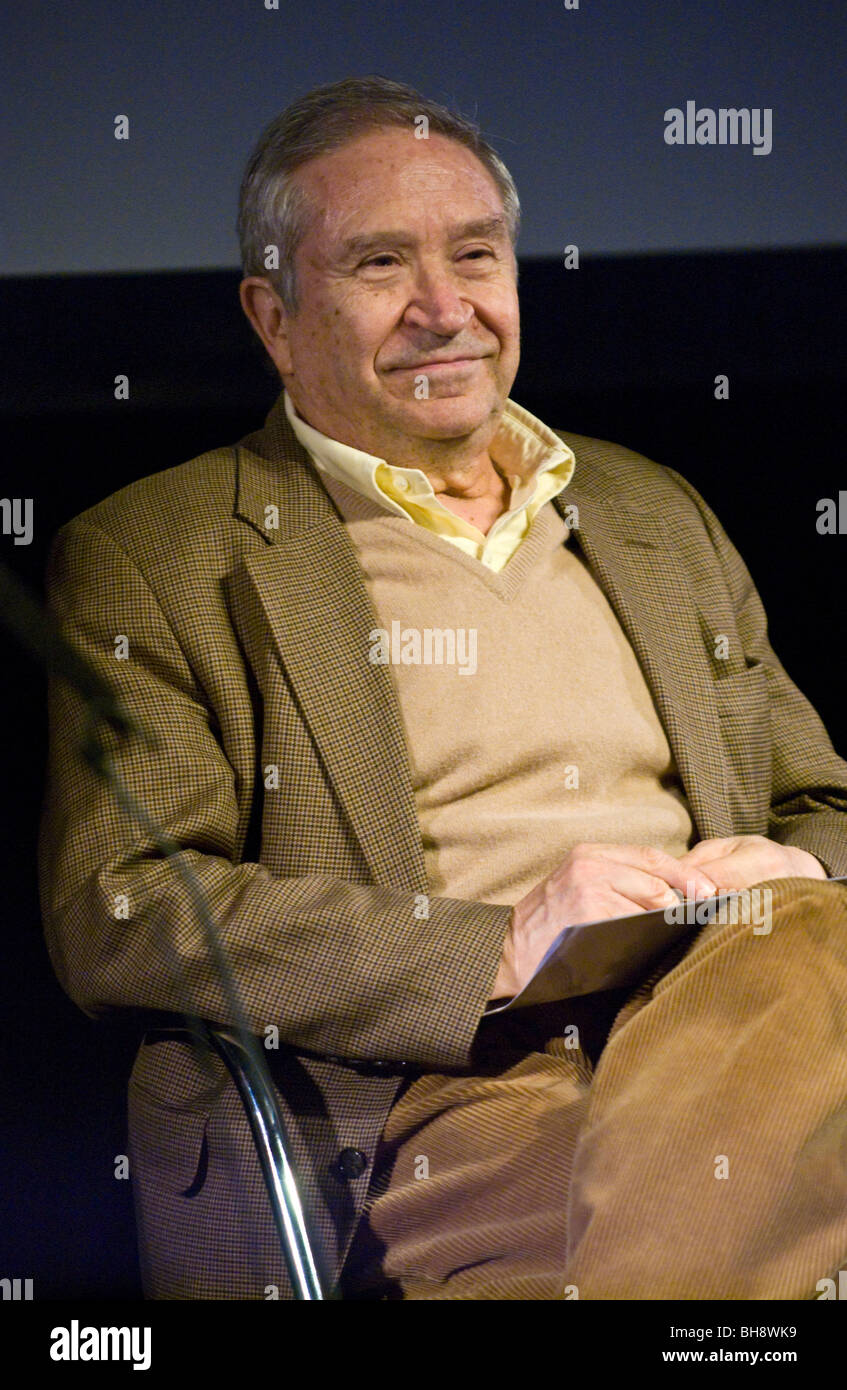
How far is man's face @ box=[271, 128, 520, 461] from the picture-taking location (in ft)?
6.47

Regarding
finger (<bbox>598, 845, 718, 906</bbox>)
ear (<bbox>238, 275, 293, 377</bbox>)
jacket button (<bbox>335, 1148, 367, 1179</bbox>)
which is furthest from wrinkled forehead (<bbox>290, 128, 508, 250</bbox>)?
jacket button (<bbox>335, 1148, 367, 1179</bbox>)

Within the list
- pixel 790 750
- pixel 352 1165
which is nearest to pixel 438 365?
pixel 790 750

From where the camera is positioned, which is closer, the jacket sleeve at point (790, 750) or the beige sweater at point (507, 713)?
the beige sweater at point (507, 713)

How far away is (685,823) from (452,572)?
43cm

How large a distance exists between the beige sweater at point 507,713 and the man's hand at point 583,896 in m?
0.20

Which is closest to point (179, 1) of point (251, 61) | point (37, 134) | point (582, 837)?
point (251, 61)

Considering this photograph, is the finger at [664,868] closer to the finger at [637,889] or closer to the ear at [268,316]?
the finger at [637,889]

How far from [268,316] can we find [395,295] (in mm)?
194

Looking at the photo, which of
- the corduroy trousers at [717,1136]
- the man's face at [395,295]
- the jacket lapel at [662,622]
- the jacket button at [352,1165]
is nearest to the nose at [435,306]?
the man's face at [395,295]

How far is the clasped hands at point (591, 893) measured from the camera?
62.5 inches

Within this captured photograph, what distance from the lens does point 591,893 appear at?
1.58m
